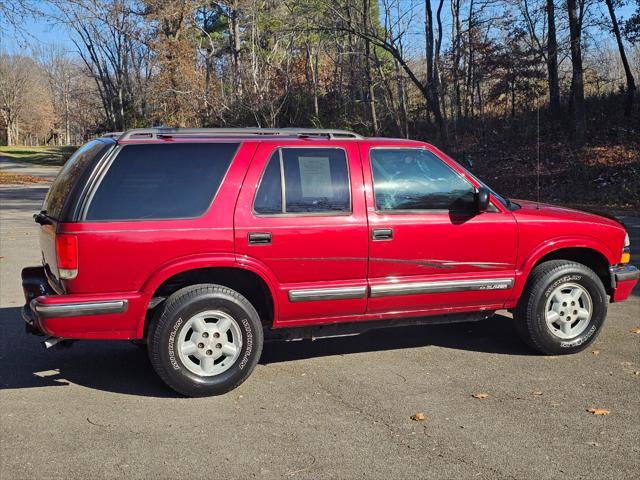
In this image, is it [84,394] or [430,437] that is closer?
[430,437]

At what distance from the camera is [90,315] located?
4.61 meters

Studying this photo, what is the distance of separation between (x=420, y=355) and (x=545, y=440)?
1.86m

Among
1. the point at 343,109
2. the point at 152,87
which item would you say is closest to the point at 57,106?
the point at 152,87

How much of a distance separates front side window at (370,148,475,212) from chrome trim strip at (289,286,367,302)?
67 cm

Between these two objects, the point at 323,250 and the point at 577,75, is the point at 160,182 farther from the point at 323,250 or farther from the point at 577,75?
the point at 577,75

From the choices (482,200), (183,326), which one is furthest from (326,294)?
(482,200)

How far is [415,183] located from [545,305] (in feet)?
5.07

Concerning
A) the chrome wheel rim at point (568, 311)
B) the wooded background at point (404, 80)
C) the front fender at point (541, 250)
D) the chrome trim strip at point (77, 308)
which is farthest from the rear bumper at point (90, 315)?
the wooded background at point (404, 80)

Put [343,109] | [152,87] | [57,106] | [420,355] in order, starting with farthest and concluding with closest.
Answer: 1. [57,106]
2. [152,87]
3. [343,109]
4. [420,355]

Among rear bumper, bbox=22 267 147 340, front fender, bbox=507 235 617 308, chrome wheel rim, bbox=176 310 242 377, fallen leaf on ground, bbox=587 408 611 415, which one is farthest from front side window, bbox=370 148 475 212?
rear bumper, bbox=22 267 147 340

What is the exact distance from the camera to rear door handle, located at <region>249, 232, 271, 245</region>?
16.1 ft

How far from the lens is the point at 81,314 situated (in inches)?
181

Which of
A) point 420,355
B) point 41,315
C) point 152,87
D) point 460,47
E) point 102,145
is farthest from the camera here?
point 152,87

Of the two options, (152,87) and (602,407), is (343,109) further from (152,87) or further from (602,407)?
(602,407)
